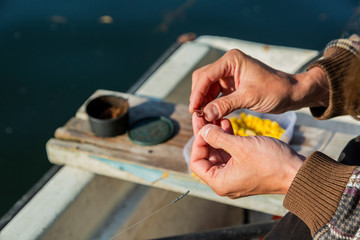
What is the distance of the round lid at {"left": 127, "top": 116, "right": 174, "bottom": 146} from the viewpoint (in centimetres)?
197

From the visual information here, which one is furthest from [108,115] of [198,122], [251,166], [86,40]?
[86,40]

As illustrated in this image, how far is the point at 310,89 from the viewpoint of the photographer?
1.67 metres

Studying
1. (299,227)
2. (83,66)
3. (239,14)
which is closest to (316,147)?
(299,227)

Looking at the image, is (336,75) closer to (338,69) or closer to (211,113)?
(338,69)

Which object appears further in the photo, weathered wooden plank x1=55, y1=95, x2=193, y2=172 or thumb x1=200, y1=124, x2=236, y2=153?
weathered wooden plank x1=55, y1=95, x2=193, y2=172

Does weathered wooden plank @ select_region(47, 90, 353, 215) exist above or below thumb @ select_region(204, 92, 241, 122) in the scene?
below

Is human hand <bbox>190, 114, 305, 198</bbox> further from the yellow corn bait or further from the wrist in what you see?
the yellow corn bait

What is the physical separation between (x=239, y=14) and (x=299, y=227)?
459cm

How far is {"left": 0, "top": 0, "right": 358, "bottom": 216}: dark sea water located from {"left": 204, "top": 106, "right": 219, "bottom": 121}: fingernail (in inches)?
95.6

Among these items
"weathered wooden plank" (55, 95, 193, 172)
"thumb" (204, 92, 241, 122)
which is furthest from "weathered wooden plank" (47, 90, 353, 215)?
"thumb" (204, 92, 241, 122)

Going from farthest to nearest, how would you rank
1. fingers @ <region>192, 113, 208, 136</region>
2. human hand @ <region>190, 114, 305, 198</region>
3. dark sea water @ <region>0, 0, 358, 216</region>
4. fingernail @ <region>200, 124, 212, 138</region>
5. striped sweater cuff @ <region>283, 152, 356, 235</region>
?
1. dark sea water @ <region>0, 0, 358, 216</region>
2. fingers @ <region>192, 113, 208, 136</region>
3. fingernail @ <region>200, 124, 212, 138</region>
4. human hand @ <region>190, 114, 305, 198</region>
5. striped sweater cuff @ <region>283, 152, 356, 235</region>

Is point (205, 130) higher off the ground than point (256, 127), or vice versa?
point (205, 130)

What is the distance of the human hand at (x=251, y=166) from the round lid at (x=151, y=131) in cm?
54

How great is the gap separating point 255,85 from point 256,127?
43 cm
